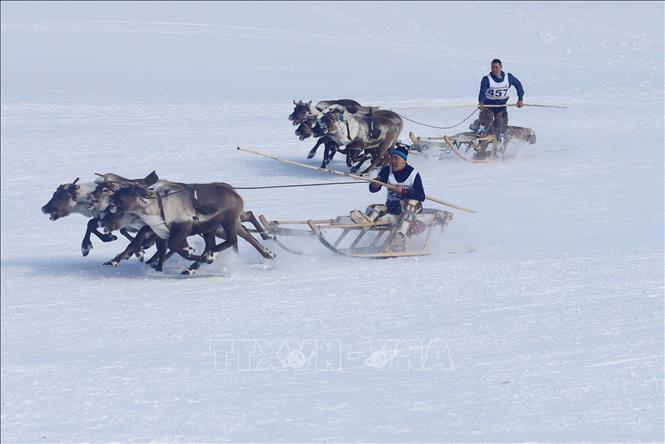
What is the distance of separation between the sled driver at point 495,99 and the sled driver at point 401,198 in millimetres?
5687

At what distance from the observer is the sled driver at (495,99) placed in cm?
1939

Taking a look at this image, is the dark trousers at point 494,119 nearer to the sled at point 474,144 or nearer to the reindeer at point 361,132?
the sled at point 474,144

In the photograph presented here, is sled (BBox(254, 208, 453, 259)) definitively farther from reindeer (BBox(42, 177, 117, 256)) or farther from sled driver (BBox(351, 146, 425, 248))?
reindeer (BBox(42, 177, 117, 256))

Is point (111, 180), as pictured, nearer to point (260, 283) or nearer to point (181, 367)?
point (260, 283)

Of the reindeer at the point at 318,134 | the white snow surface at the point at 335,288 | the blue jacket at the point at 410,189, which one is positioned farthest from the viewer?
the reindeer at the point at 318,134

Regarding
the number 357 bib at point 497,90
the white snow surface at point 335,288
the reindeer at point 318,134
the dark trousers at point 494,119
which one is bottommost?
the white snow surface at point 335,288

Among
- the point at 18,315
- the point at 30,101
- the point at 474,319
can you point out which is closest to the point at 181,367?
the point at 18,315

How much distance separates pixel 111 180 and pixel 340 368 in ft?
11.2

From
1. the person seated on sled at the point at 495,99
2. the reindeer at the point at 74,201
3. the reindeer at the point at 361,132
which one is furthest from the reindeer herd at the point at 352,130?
the reindeer at the point at 74,201

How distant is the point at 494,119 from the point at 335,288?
7.29m

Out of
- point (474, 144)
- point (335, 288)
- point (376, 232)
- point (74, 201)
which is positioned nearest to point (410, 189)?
point (376, 232)

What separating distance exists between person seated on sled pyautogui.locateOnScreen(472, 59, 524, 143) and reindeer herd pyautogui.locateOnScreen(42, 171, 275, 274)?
7108 millimetres

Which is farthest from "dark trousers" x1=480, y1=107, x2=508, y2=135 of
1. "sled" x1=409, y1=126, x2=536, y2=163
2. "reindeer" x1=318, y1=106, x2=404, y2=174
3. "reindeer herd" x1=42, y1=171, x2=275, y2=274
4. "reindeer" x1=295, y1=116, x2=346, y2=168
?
"reindeer herd" x1=42, y1=171, x2=275, y2=274

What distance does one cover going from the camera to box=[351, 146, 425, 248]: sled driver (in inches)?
544
